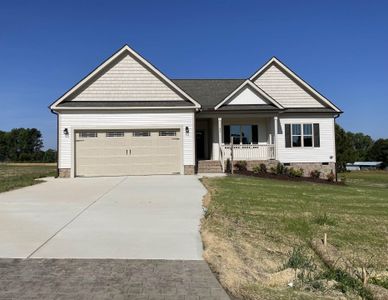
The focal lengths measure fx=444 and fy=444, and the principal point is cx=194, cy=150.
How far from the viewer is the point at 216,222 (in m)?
8.84

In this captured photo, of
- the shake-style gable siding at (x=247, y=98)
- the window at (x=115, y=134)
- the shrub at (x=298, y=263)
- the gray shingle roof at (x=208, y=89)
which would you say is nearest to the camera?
the shrub at (x=298, y=263)

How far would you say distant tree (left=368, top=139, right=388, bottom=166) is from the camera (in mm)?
123562

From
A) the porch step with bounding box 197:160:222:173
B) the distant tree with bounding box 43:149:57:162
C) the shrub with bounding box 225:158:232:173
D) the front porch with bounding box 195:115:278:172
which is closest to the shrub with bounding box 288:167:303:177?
the front porch with bounding box 195:115:278:172

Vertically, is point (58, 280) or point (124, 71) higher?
point (124, 71)

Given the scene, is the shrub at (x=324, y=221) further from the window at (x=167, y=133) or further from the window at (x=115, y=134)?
the window at (x=115, y=134)

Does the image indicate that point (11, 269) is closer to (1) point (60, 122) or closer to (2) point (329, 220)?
(2) point (329, 220)

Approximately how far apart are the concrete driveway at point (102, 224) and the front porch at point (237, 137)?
1019 cm

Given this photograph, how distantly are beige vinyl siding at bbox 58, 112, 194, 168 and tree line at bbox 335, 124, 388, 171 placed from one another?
1165 inches

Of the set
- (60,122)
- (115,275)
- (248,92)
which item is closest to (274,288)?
(115,275)

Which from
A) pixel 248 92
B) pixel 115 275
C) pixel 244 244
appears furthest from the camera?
pixel 248 92

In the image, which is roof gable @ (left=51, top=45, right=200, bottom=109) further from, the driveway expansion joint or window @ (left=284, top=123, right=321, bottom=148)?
the driveway expansion joint

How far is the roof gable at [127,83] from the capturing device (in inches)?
883

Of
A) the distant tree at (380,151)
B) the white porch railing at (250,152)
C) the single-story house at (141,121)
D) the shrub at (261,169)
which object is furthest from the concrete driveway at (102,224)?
the distant tree at (380,151)

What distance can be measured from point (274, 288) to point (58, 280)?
2592 mm
